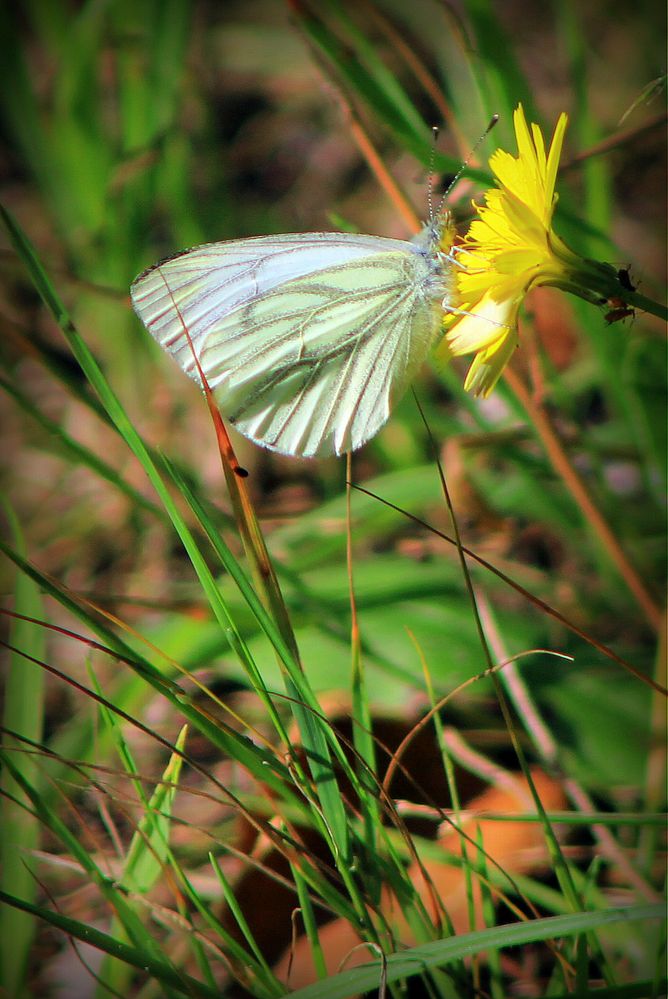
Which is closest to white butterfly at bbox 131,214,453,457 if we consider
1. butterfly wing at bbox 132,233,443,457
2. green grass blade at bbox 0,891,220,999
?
butterfly wing at bbox 132,233,443,457

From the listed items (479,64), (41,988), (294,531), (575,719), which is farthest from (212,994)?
(479,64)

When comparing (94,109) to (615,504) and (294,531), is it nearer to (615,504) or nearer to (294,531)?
(294,531)

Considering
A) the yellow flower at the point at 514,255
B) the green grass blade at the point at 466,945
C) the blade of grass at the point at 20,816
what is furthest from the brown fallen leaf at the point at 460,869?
the yellow flower at the point at 514,255

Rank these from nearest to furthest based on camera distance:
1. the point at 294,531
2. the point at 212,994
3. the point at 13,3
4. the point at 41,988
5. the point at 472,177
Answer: the point at 212,994 < the point at 472,177 < the point at 41,988 < the point at 294,531 < the point at 13,3

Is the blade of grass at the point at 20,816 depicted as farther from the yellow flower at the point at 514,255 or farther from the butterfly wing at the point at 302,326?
the yellow flower at the point at 514,255

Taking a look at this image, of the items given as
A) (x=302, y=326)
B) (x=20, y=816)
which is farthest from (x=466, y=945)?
(x=302, y=326)

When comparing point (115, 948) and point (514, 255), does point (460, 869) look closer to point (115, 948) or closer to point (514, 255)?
point (115, 948)

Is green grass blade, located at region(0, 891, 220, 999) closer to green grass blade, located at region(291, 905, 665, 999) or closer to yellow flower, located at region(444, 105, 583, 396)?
green grass blade, located at region(291, 905, 665, 999)
